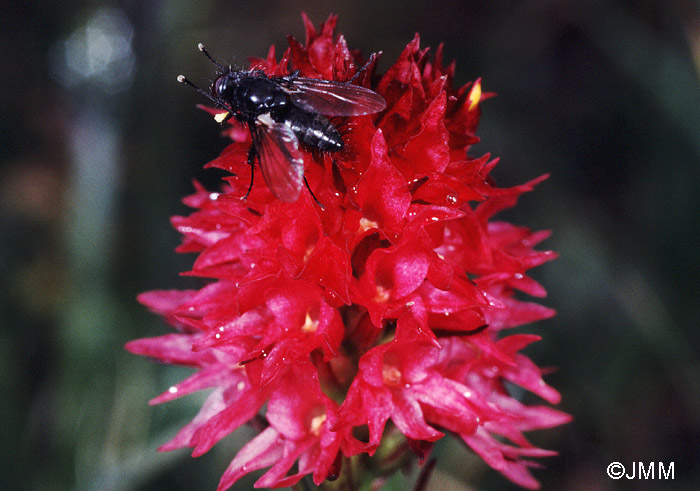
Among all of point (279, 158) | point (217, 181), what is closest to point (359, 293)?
point (279, 158)

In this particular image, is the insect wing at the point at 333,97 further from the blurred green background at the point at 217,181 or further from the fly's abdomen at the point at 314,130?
the blurred green background at the point at 217,181

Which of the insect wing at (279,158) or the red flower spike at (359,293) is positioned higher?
the insect wing at (279,158)

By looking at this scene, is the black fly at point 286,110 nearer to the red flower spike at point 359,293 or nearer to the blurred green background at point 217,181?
the red flower spike at point 359,293

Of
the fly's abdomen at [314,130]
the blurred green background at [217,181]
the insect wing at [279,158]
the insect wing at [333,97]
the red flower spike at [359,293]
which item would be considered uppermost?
the insect wing at [333,97]

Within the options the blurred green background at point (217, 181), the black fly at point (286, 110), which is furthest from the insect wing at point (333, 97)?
the blurred green background at point (217, 181)

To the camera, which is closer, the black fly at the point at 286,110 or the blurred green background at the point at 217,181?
the black fly at the point at 286,110

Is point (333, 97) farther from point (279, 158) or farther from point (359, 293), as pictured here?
point (359, 293)

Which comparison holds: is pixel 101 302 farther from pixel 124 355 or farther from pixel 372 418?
pixel 372 418
